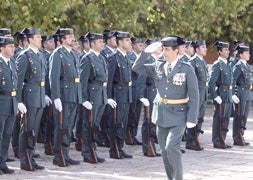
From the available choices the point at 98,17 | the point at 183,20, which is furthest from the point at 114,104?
the point at 183,20

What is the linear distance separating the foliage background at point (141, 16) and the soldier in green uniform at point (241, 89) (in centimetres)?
400

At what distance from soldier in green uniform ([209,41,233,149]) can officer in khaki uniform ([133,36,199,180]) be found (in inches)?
190

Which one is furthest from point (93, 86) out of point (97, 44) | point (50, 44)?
point (50, 44)

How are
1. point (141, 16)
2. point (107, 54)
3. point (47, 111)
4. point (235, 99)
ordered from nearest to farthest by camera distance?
point (107, 54)
point (47, 111)
point (235, 99)
point (141, 16)

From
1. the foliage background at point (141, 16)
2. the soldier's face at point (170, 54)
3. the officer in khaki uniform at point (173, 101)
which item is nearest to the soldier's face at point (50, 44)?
the foliage background at point (141, 16)

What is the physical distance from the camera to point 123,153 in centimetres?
1364

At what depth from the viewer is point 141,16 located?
2228 centimetres

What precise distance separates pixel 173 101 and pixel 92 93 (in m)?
2.97

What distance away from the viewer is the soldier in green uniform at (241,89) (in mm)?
15633

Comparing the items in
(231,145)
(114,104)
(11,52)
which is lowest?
(231,145)

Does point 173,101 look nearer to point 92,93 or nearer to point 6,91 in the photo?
point 6,91

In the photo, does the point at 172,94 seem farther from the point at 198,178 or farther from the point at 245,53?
the point at 245,53

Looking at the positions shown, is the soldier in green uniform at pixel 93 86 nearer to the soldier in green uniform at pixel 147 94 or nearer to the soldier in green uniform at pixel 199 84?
the soldier in green uniform at pixel 147 94

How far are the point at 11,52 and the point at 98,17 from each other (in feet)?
25.1
